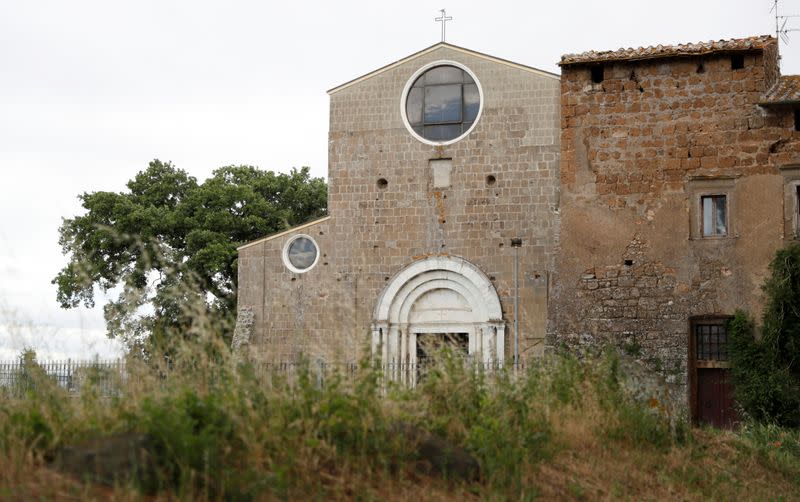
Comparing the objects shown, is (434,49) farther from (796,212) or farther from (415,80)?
(796,212)

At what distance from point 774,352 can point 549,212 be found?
25.2 ft

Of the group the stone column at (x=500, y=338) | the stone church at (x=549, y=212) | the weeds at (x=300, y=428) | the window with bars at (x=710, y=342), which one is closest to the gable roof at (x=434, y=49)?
the stone church at (x=549, y=212)

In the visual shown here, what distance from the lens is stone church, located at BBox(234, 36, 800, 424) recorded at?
17391mm

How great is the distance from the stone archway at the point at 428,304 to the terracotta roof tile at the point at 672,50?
21.5 feet

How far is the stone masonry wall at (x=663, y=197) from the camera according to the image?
17.3 meters

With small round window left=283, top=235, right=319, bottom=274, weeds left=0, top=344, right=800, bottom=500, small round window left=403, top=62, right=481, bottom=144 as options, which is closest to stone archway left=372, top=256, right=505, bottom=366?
small round window left=283, top=235, right=319, bottom=274

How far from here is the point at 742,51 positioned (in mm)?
17750

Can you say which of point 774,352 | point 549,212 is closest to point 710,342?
point 774,352

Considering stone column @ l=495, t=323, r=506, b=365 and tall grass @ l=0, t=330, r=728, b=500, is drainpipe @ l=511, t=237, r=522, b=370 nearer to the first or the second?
stone column @ l=495, t=323, r=506, b=365

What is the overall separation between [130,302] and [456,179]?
668 inches

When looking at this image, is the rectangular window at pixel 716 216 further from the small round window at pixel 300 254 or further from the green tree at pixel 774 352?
the small round window at pixel 300 254

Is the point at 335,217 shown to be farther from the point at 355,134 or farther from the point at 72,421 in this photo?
the point at 72,421

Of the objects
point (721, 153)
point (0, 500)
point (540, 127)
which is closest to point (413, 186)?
point (540, 127)

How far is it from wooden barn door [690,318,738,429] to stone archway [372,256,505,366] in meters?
6.66
